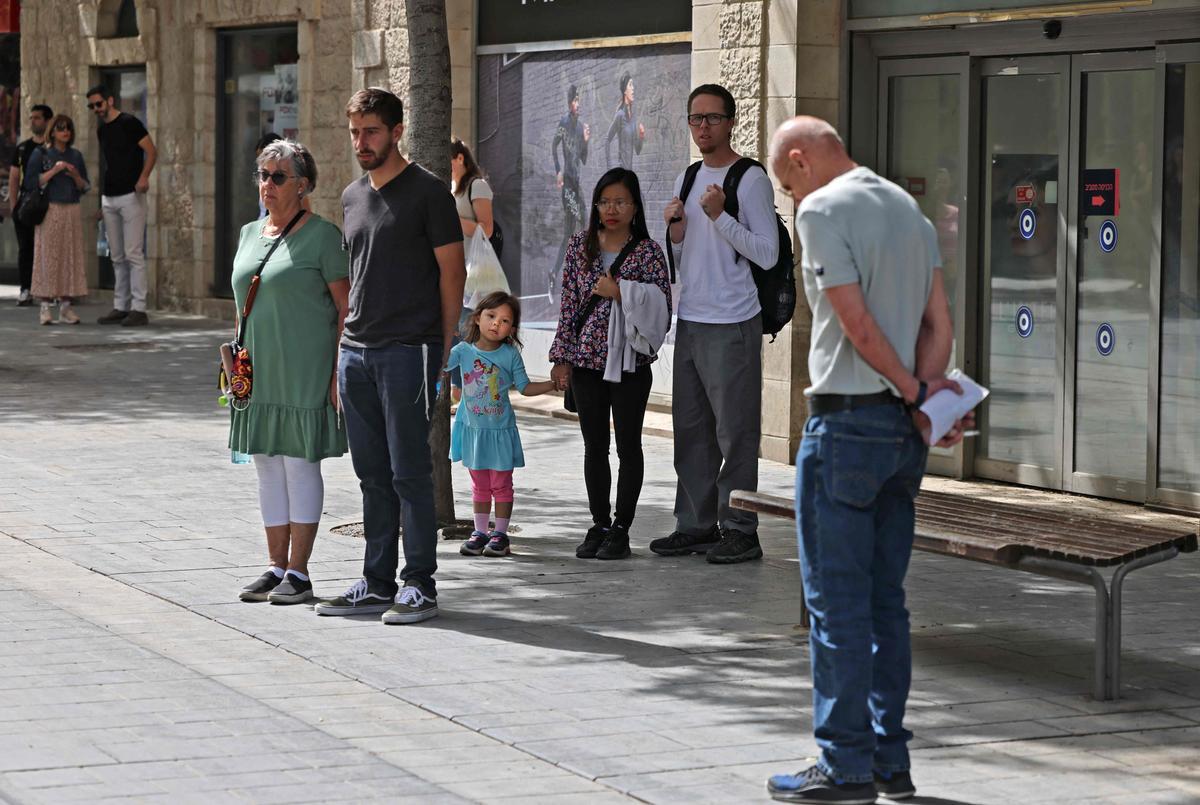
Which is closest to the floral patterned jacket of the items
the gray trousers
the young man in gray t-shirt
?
the gray trousers

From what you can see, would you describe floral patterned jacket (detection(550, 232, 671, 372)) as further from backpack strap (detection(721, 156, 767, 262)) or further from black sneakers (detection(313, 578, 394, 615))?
black sneakers (detection(313, 578, 394, 615))

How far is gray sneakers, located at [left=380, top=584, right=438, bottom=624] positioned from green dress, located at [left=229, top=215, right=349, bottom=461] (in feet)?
2.06

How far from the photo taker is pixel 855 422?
5.39m

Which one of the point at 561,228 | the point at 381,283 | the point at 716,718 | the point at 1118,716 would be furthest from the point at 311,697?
the point at 561,228

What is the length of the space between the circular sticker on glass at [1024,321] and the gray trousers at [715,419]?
2639 millimetres

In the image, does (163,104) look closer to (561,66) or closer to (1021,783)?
(561,66)

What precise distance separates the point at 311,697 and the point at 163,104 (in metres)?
16.3

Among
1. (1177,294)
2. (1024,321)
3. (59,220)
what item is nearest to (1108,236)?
(1177,294)

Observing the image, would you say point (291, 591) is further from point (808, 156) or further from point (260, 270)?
point (808, 156)

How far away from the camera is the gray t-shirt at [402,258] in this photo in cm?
768

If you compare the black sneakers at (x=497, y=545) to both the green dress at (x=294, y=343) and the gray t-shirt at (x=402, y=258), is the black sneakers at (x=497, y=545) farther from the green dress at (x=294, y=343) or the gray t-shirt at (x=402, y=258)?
the gray t-shirt at (x=402, y=258)

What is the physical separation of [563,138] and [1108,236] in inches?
197

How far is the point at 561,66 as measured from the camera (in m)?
14.7

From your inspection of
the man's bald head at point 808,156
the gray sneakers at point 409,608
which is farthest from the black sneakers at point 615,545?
the man's bald head at point 808,156
